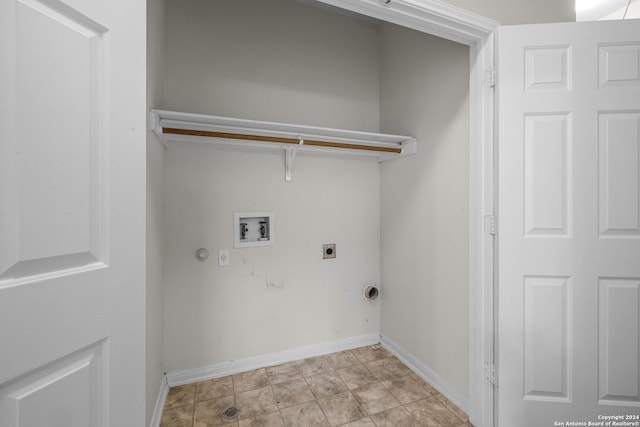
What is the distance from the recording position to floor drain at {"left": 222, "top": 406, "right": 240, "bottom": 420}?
1549mm

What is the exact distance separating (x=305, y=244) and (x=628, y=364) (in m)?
1.88

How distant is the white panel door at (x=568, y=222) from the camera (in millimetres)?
1207

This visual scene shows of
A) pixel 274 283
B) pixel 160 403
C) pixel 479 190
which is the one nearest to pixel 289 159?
pixel 274 283

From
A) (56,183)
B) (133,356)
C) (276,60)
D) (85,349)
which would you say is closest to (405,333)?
(133,356)

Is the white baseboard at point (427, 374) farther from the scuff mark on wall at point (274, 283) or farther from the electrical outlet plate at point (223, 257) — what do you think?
the electrical outlet plate at point (223, 257)

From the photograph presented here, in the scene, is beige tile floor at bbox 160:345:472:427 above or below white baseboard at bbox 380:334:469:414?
below

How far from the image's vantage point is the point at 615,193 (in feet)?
3.98

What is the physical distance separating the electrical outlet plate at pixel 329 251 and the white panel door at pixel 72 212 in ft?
5.02

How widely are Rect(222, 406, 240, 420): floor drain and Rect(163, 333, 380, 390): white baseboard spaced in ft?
1.14

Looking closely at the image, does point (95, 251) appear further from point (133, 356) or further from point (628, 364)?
point (628, 364)

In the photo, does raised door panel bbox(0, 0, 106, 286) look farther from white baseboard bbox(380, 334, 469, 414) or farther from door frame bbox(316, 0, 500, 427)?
white baseboard bbox(380, 334, 469, 414)

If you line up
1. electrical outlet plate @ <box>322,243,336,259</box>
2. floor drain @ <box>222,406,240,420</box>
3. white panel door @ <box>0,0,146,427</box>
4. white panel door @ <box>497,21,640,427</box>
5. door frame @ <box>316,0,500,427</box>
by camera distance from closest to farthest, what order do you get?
white panel door @ <box>0,0,146,427</box>
white panel door @ <box>497,21,640,427</box>
door frame @ <box>316,0,500,427</box>
floor drain @ <box>222,406,240,420</box>
electrical outlet plate @ <box>322,243,336,259</box>

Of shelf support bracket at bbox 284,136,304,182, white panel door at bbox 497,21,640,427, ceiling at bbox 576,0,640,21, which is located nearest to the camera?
white panel door at bbox 497,21,640,427

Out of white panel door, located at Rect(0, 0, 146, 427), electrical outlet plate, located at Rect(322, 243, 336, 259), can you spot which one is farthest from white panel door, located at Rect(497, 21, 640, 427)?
white panel door, located at Rect(0, 0, 146, 427)
